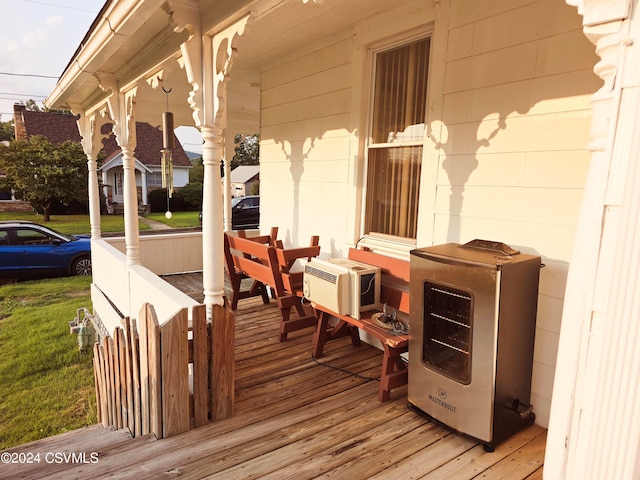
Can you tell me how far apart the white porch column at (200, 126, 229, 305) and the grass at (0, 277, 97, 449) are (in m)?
2.44

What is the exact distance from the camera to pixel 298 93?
4500 millimetres

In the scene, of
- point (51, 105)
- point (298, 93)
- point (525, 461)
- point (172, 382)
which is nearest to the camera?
point (525, 461)

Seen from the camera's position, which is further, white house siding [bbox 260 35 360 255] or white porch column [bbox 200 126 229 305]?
white house siding [bbox 260 35 360 255]

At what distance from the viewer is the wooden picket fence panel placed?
2342 millimetres

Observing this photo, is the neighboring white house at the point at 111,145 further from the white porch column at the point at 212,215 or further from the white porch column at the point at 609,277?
the white porch column at the point at 609,277

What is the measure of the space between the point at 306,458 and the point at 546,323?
65.3 inches

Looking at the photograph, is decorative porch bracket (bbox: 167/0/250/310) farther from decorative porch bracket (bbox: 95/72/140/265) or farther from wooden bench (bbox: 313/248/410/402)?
decorative porch bracket (bbox: 95/72/140/265)

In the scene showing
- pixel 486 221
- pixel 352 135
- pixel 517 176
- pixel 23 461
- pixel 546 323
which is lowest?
pixel 23 461

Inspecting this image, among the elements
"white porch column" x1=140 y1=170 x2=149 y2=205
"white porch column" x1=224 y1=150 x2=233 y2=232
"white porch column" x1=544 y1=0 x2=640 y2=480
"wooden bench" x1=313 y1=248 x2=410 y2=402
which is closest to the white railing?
"white porch column" x1=224 y1=150 x2=233 y2=232

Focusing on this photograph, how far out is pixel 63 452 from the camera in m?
2.26

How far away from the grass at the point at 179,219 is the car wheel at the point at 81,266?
7958 mm

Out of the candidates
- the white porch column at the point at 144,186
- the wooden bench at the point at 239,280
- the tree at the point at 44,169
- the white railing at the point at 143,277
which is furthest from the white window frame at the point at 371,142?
the white porch column at the point at 144,186

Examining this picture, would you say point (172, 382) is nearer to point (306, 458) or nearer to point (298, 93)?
point (306, 458)

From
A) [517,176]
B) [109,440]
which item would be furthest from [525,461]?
[109,440]
